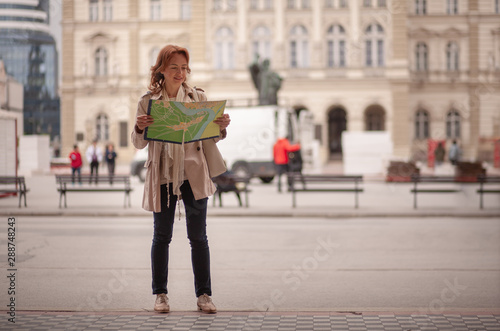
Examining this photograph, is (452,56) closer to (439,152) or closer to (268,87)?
(439,152)

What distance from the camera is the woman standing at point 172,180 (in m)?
6.22

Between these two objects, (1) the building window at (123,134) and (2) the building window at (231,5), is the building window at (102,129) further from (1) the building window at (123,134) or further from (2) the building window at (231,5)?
(2) the building window at (231,5)

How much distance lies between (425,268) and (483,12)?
49.4 meters

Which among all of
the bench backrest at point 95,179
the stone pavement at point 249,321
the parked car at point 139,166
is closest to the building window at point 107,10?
the parked car at point 139,166

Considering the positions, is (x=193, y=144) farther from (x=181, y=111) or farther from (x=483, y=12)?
(x=483, y=12)

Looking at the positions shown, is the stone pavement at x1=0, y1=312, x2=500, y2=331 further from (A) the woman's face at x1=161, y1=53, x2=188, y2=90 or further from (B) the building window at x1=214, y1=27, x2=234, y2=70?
(B) the building window at x1=214, y1=27, x2=234, y2=70

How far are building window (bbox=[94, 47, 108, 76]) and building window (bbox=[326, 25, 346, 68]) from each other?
15.5m

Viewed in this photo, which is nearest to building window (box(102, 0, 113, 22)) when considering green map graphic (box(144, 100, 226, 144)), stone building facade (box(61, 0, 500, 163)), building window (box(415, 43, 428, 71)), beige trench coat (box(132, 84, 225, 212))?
stone building facade (box(61, 0, 500, 163))

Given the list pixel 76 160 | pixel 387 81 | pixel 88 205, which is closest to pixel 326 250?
pixel 88 205

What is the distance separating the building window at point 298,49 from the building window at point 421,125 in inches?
364

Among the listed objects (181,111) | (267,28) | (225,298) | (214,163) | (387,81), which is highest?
(267,28)

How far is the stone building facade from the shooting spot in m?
52.7

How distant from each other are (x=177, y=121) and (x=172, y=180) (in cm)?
48

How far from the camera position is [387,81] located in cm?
5169
